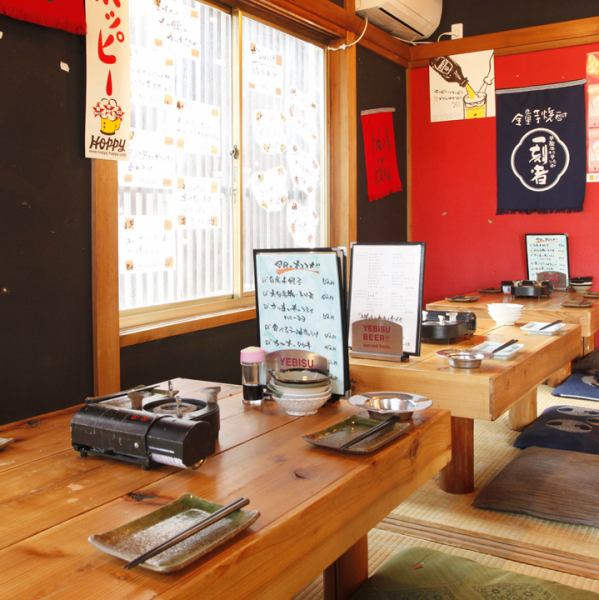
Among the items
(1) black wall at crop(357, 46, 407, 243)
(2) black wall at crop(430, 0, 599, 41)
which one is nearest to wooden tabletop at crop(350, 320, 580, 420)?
(1) black wall at crop(357, 46, 407, 243)

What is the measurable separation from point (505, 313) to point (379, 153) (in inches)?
95.3

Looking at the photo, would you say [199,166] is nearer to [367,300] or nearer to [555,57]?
[367,300]

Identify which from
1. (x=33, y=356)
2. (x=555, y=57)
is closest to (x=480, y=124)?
(x=555, y=57)

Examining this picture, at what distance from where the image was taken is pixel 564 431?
3.39 metres

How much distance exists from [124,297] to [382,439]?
190 cm

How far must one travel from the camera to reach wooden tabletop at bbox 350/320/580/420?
6.84ft

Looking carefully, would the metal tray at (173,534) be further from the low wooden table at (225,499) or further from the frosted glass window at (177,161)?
the frosted glass window at (177,161)

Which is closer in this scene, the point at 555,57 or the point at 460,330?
the point at 460,330

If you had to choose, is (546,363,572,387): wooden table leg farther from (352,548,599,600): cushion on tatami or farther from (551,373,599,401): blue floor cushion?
(352,548,599,600): cushion on tatami

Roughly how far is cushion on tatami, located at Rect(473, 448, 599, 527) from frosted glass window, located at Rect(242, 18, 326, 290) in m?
1.76

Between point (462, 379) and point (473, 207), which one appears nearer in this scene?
point (462, 379)

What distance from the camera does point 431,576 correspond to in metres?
1.87

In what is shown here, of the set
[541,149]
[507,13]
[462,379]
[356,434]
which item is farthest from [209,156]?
[507,13]

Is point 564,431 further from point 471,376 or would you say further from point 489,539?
point 471,376
